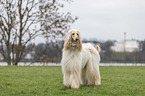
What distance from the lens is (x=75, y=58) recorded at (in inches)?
282

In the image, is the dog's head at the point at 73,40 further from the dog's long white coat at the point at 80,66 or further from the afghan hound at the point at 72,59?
the dog's long white coat at the point at 80,66

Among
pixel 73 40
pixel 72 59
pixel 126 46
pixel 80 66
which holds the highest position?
pixel 73 40

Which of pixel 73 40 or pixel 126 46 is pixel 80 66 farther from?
pixel 126 46

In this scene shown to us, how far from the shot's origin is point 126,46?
43.2 m

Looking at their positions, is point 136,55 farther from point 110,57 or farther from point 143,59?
point 110,57

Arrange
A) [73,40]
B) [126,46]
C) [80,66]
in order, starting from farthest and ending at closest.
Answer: [126,46]
[80,66]
[73,40]

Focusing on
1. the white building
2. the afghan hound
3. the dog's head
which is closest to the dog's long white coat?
the afghan hound

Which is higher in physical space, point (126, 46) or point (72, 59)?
point (72, 59)

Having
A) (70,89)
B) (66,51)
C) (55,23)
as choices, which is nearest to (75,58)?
(66,51)

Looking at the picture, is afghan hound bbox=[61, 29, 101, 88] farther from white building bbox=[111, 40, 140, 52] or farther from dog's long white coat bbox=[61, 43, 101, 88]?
white building bbox=[111, 40, 140, 52]

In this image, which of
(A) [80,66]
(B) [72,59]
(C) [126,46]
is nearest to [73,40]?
(B) [72,59]

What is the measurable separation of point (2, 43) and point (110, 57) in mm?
18142

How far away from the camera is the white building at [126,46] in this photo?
40.2 meters

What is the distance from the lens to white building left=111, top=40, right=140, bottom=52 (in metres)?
40.2
